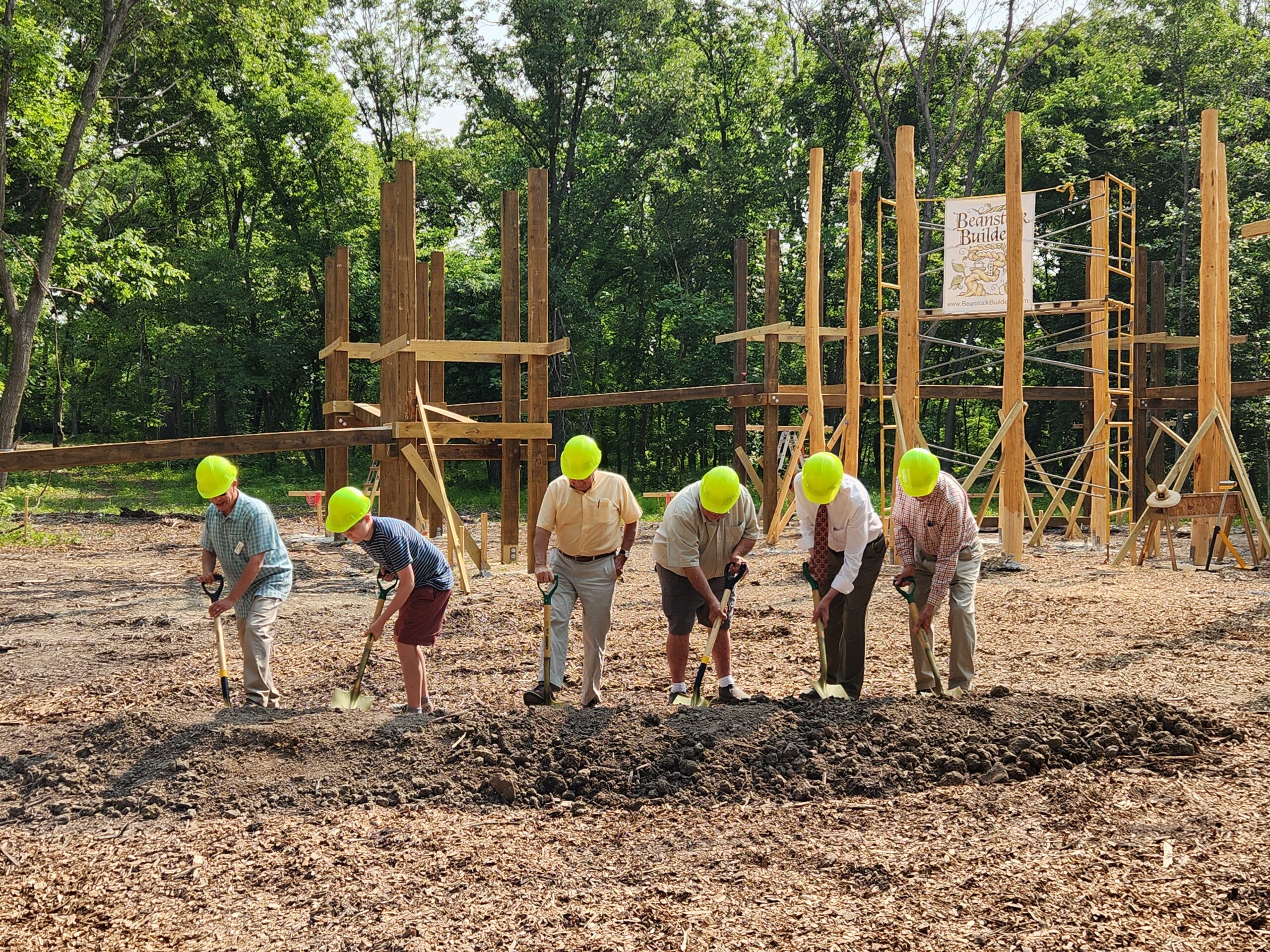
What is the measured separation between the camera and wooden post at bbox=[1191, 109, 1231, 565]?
36.3 feet

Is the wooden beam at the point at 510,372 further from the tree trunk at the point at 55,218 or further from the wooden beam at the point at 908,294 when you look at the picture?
the tree trunk at the point at 55,218

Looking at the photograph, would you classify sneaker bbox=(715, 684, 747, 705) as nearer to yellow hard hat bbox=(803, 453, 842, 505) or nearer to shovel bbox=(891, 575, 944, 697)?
shovel bbox=(891, 575, 944, 697)

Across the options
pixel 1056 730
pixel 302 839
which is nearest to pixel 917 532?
pixel 1056 730

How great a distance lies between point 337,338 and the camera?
46.4 feet

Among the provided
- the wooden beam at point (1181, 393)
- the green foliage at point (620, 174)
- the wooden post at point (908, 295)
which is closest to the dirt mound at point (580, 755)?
the wooden post at point (908, 295)

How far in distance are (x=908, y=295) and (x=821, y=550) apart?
19.6ft

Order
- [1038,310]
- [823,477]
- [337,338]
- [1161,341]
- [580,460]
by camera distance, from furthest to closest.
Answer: [1161,341]
[337,338]
[1038,310]
[580,460]
[823,477]

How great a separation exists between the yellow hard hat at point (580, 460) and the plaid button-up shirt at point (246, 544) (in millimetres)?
1647

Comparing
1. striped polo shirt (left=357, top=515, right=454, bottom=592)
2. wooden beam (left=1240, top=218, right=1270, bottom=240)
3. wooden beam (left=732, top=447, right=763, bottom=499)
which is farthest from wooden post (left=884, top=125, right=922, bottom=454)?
striped polo shirt (left=357, top=515, right=454, bottom=592)

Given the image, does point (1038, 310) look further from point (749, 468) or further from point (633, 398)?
point (633, 398)

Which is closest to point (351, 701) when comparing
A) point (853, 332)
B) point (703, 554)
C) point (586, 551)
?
point (586, 551)

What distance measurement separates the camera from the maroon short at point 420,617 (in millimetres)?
5789

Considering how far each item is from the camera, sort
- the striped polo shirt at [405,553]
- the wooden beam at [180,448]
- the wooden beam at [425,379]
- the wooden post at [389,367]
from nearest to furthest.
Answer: the striped polo shirt at [405,553]
the wooden beam at [180,448]
the wooden post at [389,367]
the wooden beam at [425,379]

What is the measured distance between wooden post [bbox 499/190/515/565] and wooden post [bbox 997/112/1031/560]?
508cm
